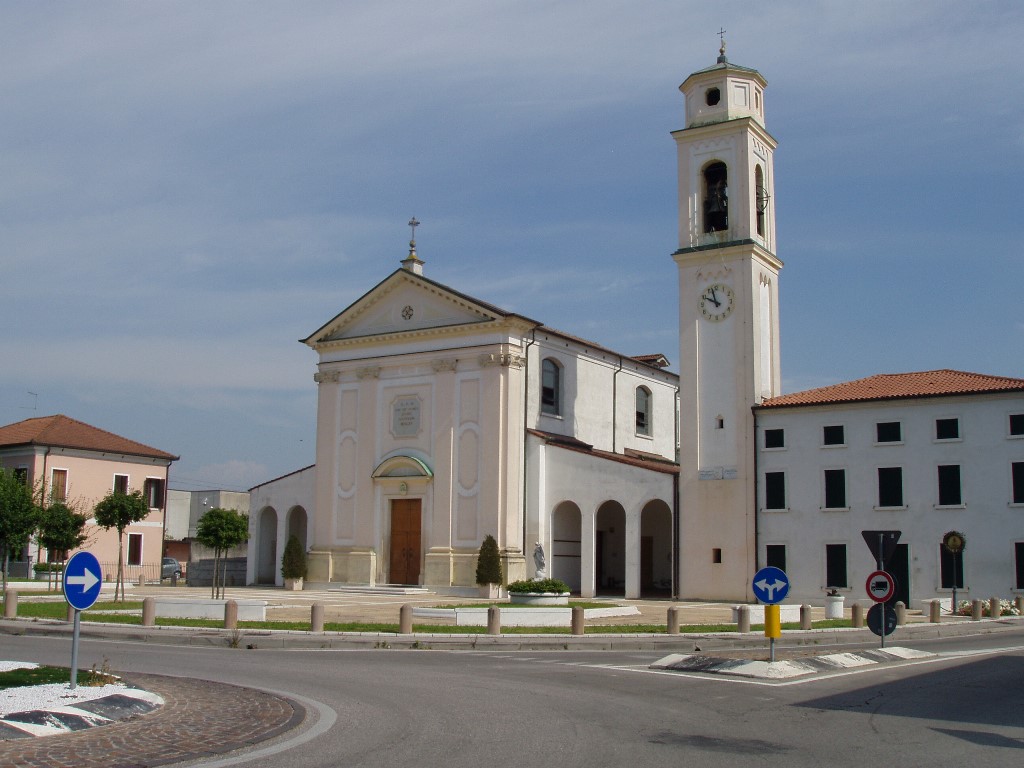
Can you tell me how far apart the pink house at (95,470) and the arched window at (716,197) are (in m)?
30.1

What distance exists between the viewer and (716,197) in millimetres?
40656

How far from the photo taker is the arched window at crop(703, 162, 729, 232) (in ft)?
133

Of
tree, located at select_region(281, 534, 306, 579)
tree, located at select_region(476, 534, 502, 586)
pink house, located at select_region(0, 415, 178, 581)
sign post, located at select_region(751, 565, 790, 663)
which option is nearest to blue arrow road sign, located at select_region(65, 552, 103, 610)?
sign post, located at select_region(751, 565, 790, 663)

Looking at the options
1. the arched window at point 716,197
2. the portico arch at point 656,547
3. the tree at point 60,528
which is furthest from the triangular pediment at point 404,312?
the tree at point 60,528

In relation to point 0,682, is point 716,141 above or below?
above

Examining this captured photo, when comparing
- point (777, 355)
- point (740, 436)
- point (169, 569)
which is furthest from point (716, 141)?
point (169, 569)

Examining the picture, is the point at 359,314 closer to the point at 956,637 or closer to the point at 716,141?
the point at 716,141

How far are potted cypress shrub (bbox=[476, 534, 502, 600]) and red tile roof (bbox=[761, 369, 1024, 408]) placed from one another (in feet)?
37.2

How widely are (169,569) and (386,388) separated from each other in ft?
71.8

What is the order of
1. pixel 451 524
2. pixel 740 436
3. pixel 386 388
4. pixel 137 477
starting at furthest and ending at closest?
pixel 137 477
pixel 386 388
pixel 451 524
pixel 740 436

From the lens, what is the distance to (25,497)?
39.6 m

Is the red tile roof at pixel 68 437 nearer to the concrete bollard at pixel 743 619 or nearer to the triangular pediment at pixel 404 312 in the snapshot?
the triangular pediment at pixel 404 312

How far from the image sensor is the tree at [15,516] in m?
38.6

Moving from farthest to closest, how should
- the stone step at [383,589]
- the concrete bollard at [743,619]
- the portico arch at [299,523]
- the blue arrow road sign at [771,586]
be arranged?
the portico arch at [299,523] < the stone step at [383,589] < the concrete bollard at [743,619] < the blue arrow road sign at [771,586]
